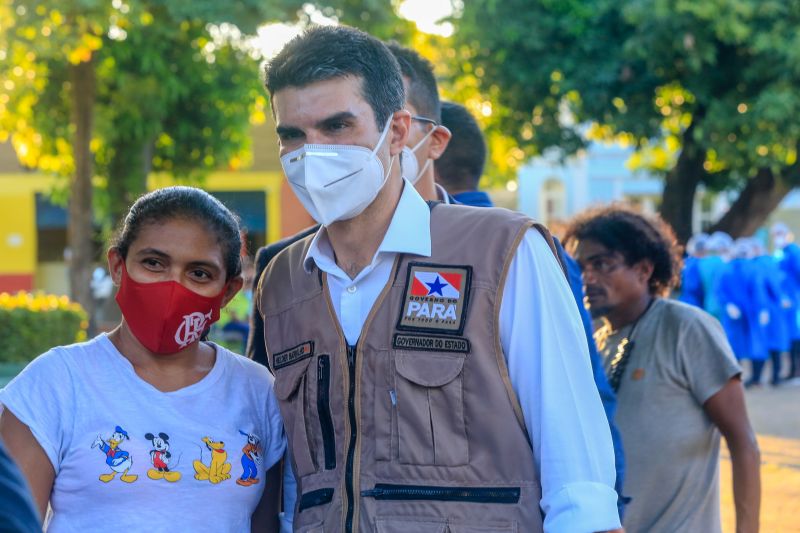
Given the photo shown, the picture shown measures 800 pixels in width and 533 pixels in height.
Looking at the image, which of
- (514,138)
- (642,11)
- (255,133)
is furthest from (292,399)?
(255,133)

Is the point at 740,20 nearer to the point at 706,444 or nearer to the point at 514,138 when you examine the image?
the point at 514,138

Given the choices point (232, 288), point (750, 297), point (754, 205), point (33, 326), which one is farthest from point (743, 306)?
point (232, 288)

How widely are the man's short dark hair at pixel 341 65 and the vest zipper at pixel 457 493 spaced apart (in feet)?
2.72

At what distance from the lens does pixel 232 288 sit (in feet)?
10.3

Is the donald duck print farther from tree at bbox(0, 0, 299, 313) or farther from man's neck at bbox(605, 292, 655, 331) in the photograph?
tree at bbox(0, 0, 299, 313)

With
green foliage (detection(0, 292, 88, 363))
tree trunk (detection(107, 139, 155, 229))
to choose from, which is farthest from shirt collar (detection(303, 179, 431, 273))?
tree trunk (detection(107, 139, 155, 229))

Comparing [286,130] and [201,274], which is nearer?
[286,130]

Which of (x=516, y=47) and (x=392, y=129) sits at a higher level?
(x=516, y=47)

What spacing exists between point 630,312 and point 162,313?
79.5 inches

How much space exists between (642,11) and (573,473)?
15.2 metres

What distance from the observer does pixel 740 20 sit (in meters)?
16.7

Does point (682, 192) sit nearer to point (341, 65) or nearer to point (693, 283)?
point (693, 283)

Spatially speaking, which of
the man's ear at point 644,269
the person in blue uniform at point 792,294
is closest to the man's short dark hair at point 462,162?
the man's ear at point 644,269

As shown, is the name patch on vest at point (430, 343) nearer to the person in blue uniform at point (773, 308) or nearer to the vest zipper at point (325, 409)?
the vest zipper at point (325, 409)
